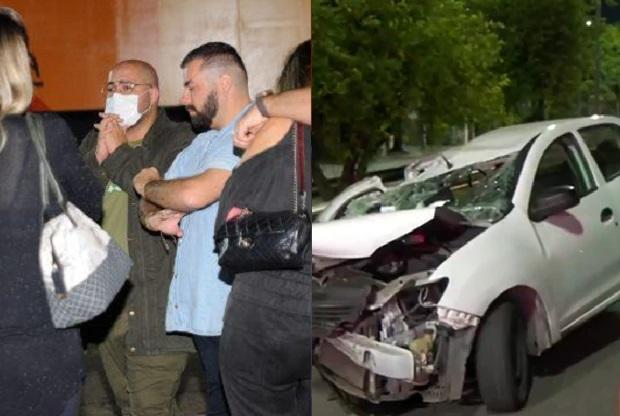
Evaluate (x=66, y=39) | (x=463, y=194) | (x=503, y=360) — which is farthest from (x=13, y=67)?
(x=503, y=360)

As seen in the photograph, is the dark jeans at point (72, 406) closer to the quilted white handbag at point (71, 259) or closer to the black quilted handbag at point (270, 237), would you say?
the quilted white handbag at point (71, 259)

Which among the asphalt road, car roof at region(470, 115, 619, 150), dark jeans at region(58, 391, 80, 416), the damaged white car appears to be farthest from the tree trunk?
dark jeans at region(58, 391, 80, 416)

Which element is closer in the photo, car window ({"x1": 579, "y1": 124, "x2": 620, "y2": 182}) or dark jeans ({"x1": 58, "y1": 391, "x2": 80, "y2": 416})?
car window ({"x1": 579, "y1": 124, "x2": 620, "y2": 182})

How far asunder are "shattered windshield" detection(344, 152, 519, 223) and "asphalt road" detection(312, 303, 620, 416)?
545 millimetres

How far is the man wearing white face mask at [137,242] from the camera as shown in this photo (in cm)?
340

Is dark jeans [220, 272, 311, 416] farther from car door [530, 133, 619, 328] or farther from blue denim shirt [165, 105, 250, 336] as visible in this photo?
car door [530, 133, 619, 328]

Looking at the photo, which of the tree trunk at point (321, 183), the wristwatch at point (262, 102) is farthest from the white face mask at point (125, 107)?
the tree trunk at point (321, 183)

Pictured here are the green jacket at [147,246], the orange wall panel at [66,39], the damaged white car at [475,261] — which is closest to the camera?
the damaged white car at [475,261]

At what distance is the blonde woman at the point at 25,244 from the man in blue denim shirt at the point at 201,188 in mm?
247

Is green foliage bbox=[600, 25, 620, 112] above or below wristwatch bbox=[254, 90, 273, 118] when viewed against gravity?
above

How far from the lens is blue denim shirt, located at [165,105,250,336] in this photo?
3369 mm

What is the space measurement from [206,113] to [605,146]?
140 cm

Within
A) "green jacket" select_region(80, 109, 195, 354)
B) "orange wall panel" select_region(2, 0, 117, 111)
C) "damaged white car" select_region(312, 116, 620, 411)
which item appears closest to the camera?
"damaged white car" select_region(312, 116, 620, 411)

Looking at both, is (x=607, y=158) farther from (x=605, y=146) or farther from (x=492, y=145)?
(x=492, y=145)
